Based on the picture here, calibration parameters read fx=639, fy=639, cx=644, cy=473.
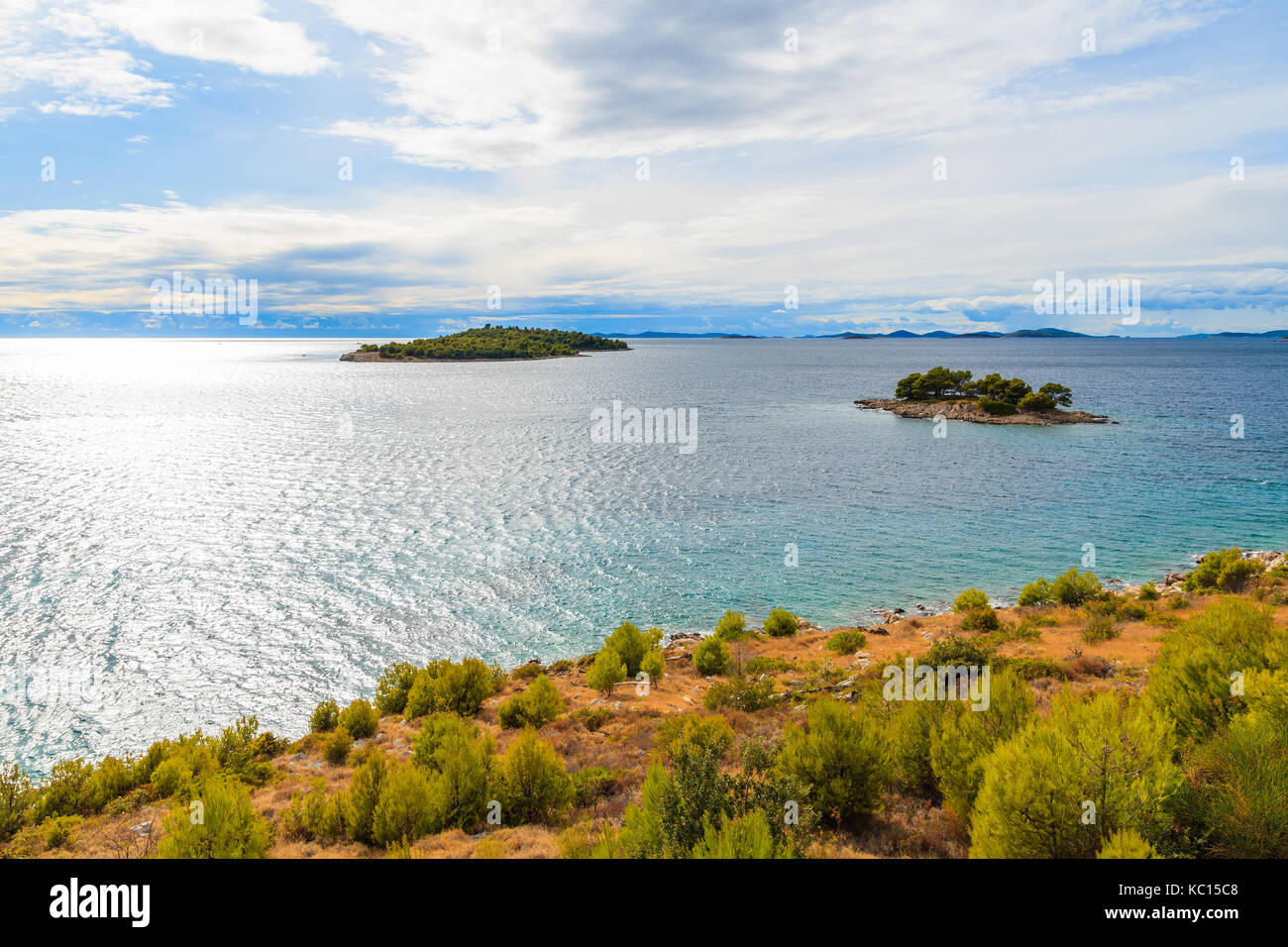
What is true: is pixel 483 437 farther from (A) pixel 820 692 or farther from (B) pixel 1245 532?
(B) pixel 1245 532

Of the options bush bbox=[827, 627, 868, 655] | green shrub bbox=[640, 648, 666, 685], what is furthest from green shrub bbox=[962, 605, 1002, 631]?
green shrub bbox=[640, 648, 666, 685]

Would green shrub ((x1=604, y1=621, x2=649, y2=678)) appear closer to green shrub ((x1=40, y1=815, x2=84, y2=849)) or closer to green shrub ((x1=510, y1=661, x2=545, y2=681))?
green shrub ((x1=510, y1=661, x2=545, y2=681))

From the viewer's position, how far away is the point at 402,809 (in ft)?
34.9

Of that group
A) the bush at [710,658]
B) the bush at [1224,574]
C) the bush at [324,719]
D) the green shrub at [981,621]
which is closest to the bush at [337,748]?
the bush at [324,719]

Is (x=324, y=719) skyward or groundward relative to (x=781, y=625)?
groundward

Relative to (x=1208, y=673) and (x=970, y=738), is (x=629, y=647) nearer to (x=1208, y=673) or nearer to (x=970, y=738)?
(x=970, y=738)

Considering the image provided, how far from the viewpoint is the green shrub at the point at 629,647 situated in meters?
22.0

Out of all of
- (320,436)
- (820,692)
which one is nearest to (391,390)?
(320,436)

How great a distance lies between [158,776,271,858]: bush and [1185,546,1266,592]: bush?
108 feet

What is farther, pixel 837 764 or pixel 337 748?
pixel 337 748

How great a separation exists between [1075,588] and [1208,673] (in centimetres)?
1746

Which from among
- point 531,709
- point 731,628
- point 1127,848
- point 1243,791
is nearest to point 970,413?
point 731,628
